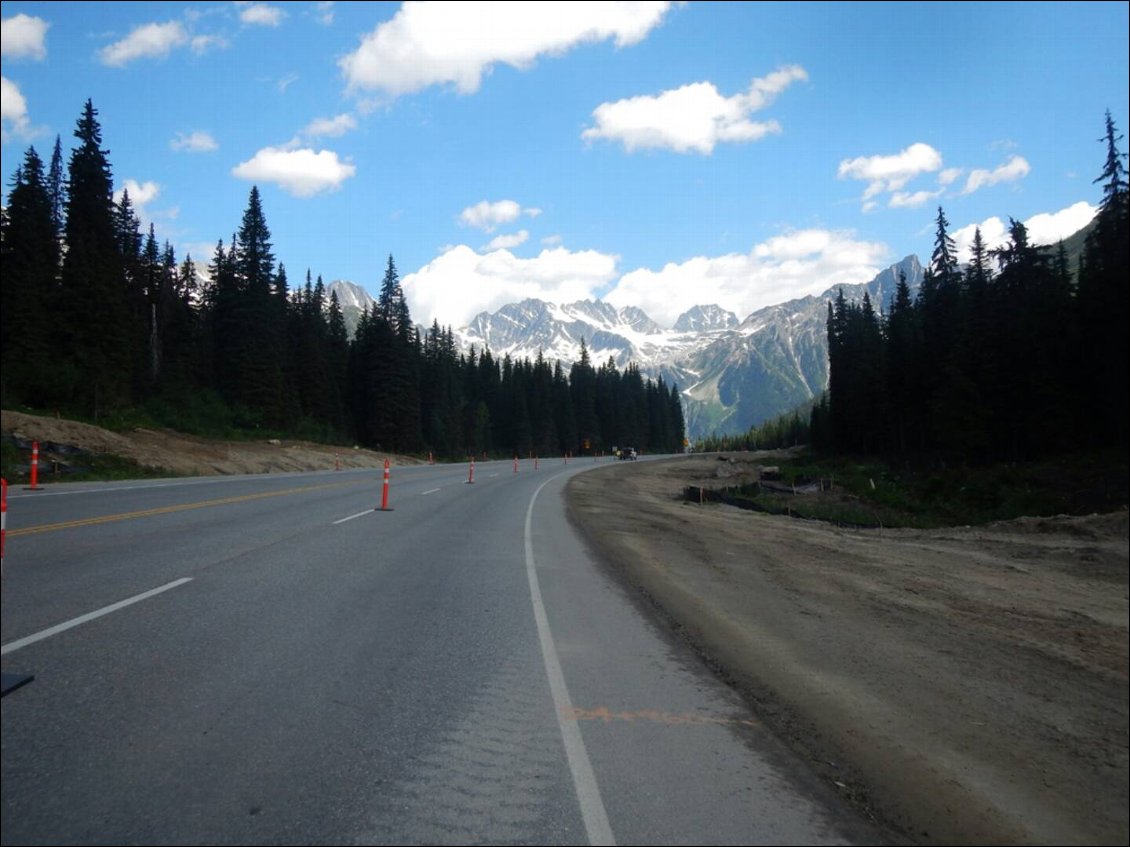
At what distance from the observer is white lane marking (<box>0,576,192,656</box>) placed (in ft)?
17.3

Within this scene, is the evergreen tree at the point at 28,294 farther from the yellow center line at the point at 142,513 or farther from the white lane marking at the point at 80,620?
the white lane marking at the point at 80,620

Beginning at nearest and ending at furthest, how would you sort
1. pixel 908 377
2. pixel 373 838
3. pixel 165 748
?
pixel 373 838 < pixel 165 748 < pixel 908 377

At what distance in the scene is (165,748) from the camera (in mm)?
3820

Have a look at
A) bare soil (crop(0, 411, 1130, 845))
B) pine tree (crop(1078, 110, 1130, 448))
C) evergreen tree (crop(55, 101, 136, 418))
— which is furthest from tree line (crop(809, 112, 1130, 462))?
evergreen tree (crop(55, 101, 136, 418))

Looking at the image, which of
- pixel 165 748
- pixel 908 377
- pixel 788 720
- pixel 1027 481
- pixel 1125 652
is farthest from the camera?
pixel 908 377

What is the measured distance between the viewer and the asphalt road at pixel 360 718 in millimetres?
3277

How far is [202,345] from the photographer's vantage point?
6519 cm

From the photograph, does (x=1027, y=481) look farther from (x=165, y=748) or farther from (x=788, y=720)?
(x=165, y=748)

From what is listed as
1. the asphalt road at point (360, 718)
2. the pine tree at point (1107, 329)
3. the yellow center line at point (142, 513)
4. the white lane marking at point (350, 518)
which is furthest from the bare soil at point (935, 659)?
the pine tree at point (1107, 329)

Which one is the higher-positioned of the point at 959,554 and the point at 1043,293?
the point at 1043,293

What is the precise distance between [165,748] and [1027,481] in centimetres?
3914

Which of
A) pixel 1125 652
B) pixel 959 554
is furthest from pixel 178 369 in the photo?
pixel 1125 652

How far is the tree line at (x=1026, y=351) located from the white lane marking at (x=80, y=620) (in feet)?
154

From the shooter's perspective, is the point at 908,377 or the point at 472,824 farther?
the point at 908,377
